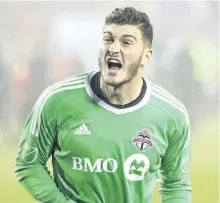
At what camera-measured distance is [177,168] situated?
6.67 ft

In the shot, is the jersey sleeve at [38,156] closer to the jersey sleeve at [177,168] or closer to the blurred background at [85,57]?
the blurred background at [85,57]

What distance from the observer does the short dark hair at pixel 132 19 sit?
1.89 meters

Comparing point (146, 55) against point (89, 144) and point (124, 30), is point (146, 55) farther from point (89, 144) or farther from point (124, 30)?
point (89, 144)

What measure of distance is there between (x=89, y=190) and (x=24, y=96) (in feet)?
1.43

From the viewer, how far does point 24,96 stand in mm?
1958

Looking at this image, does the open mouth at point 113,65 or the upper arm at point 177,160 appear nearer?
the open mouth at point 113,65

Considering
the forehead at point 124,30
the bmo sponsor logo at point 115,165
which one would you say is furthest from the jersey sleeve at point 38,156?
the forehead at point 124,30

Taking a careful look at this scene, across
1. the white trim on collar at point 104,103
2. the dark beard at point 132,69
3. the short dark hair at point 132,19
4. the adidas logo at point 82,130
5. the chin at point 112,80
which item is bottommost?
the adidas logo at point 82,130

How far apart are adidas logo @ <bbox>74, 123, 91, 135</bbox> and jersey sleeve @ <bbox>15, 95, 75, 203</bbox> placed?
0.09 metres

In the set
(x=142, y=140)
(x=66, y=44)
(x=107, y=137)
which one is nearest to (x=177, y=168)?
(x=142, y=140)

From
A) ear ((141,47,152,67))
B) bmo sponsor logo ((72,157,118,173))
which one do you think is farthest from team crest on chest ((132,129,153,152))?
ear ((141,47,152,67))

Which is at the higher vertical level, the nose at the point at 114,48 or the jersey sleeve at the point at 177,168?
the nose at the point at 114,48

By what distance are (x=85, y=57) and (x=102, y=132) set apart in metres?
0.29

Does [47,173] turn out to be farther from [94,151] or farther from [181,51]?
[181,51]
